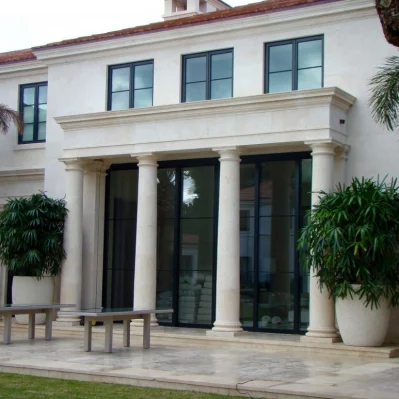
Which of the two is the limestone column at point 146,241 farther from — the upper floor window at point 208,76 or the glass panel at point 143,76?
the glass panel at point 143,76

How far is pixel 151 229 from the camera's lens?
21.0 meters

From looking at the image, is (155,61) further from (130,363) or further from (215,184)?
(130,363)

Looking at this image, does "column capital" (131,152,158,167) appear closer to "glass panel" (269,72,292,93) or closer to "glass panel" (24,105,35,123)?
"glass panel" (269,72,292,93)

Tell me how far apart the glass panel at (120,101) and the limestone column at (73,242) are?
2023 millimetres

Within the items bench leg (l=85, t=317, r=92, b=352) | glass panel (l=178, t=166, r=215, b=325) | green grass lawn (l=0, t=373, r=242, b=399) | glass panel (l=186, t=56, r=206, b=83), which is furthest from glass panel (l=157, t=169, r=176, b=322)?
green grass lawn (l=0, t=373, r=242, b=399)

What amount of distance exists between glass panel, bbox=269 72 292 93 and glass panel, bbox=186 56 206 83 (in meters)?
1.99

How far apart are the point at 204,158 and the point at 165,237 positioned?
8.31ft

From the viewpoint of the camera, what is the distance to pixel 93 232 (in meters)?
23.0

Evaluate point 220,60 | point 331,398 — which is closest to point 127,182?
point 220,60

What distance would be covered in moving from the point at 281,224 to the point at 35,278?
23.4 ft

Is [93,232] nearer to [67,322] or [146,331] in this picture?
[67,322]

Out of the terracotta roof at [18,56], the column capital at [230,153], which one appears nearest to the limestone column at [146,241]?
the column capital at [230,153]

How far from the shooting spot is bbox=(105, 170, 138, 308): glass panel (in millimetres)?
23156

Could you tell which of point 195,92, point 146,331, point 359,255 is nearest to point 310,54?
point 195,92
